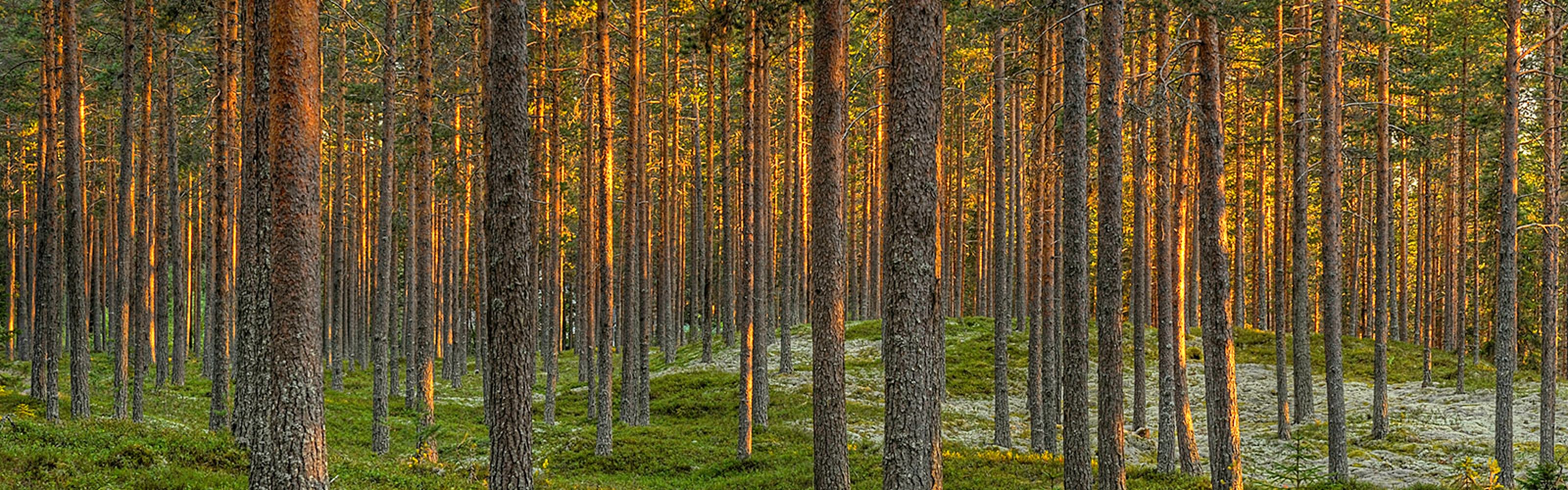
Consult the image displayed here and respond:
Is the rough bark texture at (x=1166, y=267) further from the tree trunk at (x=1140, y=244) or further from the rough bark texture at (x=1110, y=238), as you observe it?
the rough bark texture at (x=1110, y=238)

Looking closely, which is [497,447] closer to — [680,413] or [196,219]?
[680,413]

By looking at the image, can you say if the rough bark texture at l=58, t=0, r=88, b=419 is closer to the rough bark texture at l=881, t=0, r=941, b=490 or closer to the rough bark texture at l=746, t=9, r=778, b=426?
the rough bark texture at l=746, t=9, r=778, b=426

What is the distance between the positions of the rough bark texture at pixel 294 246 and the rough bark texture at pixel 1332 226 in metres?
16.5

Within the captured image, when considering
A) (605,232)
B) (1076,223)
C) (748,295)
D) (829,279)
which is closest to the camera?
(1076,223)

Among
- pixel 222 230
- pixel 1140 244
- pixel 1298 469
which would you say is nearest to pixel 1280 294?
pixel 1298 469

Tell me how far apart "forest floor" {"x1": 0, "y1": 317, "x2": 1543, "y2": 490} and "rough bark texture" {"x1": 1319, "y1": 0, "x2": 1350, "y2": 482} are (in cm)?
86

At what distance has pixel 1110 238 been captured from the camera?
442 inches

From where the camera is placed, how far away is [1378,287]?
72.4ft

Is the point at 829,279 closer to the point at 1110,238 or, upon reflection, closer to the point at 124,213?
the point at 1110,238

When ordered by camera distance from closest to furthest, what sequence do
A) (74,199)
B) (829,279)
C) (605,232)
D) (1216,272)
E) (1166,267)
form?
1. (829,279)
2. (1216,272)
3. (1166,267)
4. (74,199)
5. (605,232)

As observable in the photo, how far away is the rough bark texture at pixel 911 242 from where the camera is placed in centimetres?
927

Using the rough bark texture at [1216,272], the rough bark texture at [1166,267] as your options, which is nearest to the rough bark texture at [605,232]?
the rough bark texture at [1166,267]

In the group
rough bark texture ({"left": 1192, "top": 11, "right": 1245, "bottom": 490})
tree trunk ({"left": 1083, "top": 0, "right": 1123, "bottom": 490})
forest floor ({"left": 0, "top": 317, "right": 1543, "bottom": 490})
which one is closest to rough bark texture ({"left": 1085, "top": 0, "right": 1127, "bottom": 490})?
tree trunk ({"left": 1083, "top": 0, "right": 1123, "bottom": 490})

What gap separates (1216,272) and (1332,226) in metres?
6.25
